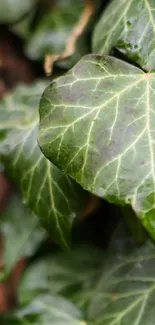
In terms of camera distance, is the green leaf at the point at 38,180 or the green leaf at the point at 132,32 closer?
the green leaf at the point at 132,32

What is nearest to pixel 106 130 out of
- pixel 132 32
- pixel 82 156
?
pixel 82 156

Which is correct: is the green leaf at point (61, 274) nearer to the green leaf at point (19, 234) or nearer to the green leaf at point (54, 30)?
the green leaf at point (19, 234)

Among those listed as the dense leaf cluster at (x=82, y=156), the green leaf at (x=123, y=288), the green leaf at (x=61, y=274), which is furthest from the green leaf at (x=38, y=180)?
the green leaf at (x=61, y=274)

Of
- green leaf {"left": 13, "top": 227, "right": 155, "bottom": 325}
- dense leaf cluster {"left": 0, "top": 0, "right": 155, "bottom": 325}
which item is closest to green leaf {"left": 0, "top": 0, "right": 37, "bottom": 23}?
dense leaf cluster {"left": 0, "top": 0, "right": 155, "bottom": 325}

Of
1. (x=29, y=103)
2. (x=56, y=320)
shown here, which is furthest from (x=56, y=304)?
(x=29, y=103)

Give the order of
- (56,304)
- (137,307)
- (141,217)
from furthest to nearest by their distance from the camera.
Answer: (56,304), (137,307), (141,217)

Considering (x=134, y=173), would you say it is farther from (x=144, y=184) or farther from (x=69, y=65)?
(x=69, y=65)
